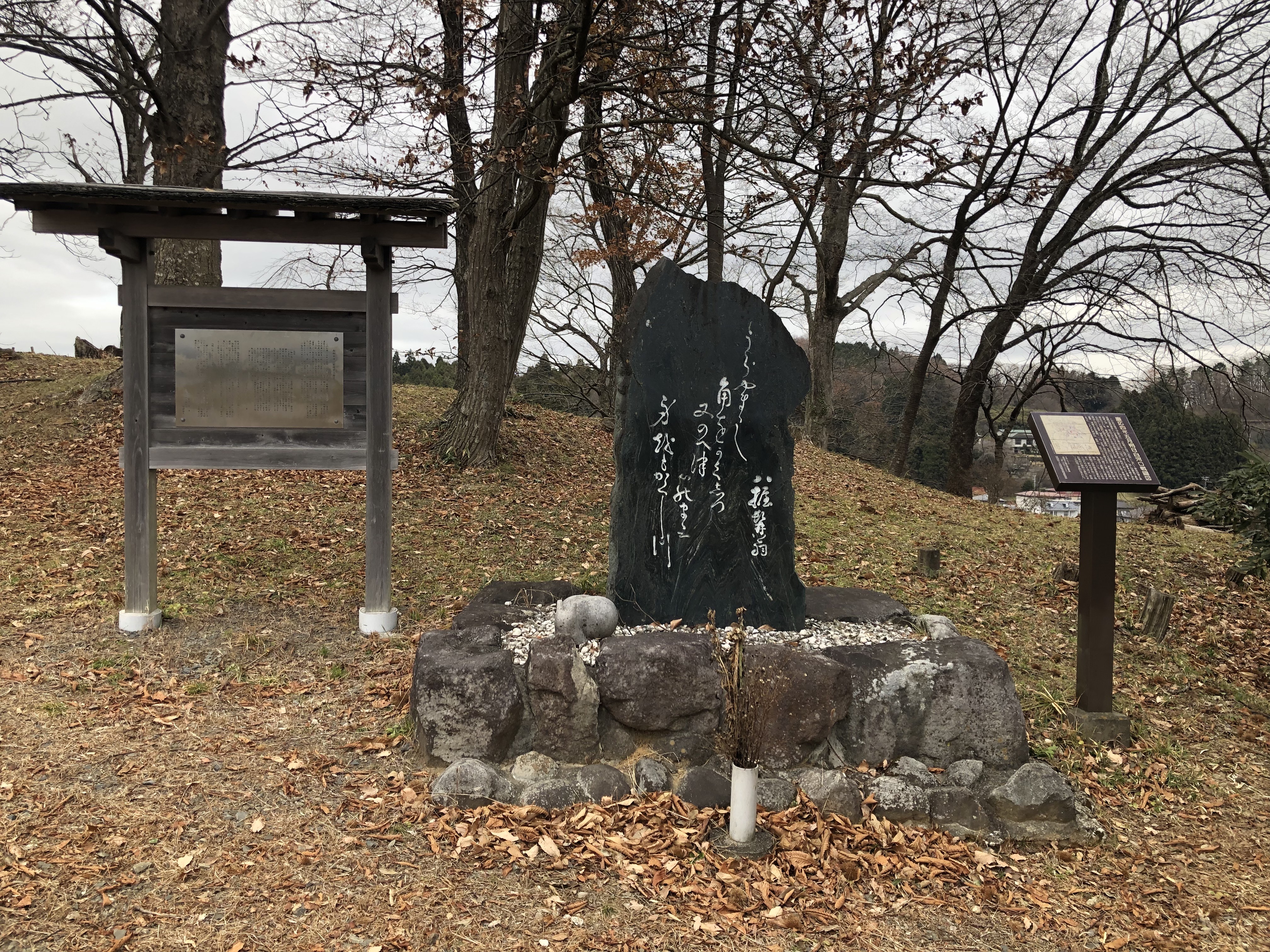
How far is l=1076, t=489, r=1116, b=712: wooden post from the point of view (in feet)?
16.2

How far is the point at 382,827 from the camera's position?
371 centimetres

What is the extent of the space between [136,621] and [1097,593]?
6391mm

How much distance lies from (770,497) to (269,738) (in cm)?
320

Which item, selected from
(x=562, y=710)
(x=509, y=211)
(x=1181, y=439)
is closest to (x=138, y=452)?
(x=562, y=710)

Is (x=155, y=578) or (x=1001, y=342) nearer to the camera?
(x=155, y=578)

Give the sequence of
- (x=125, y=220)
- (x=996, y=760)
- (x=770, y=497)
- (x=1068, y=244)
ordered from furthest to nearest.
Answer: (x=1068, y=244) → (x=125, y=220) → (x=770, y=497) → (x=996, y=760)

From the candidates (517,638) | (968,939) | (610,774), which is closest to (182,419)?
(517,638)

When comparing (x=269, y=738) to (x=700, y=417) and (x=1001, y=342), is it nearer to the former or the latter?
(x=700, y=417)

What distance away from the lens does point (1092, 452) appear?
16.2 ft

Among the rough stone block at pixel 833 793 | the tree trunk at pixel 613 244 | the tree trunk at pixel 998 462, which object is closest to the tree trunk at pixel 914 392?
the tree trunk at pixel 998 462

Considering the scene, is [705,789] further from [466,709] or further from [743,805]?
[466,709]

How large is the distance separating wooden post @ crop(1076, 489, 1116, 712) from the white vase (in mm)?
2589

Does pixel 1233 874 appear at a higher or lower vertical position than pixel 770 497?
lower

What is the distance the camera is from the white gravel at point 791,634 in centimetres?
467
